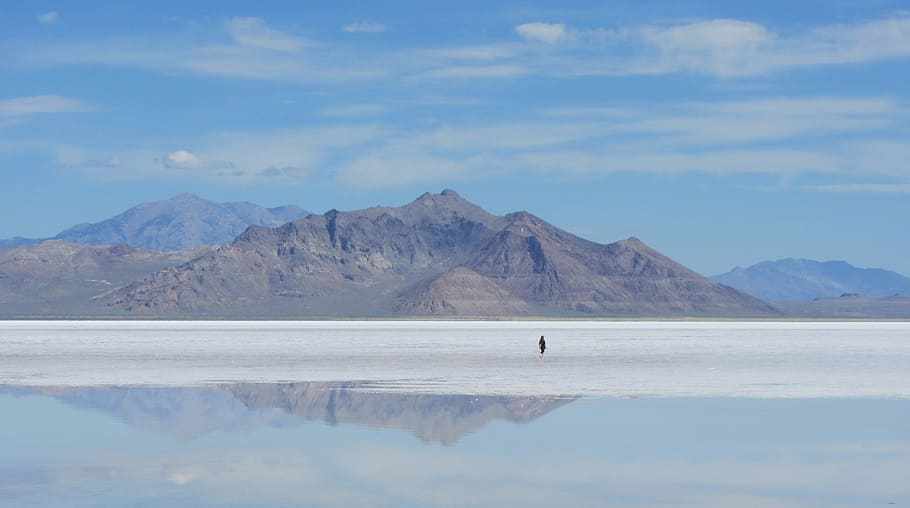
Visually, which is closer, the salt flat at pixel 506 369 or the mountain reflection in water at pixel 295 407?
the mountain reflection in water at pixel 295 407

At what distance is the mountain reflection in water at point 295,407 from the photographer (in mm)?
26375

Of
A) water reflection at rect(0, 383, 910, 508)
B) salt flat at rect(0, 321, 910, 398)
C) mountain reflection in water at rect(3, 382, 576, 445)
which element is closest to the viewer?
water reflection at rect(0, 383, 910, 508)

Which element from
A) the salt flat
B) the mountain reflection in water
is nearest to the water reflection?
the mountain reflection in water

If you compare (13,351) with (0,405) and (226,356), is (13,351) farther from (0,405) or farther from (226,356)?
(0,405)

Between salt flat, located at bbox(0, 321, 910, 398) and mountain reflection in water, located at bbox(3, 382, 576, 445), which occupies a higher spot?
salt flat, located at bbox(0, 321, 910, 398)

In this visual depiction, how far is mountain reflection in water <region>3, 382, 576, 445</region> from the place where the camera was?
26375 millimetres

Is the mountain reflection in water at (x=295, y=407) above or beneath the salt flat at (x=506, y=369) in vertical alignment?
beneath

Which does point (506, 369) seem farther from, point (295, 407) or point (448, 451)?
point (448, 451)

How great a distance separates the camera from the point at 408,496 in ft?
58.2

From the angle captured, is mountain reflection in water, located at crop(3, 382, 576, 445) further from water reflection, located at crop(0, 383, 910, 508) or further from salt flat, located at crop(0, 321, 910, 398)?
salt flat, located at crop(0, 321, 910, 398)

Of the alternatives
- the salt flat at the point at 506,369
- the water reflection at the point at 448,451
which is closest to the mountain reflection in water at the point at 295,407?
the water reflection at the point at 448,451

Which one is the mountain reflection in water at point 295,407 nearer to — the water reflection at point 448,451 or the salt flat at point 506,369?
the water reflection at point 448,451

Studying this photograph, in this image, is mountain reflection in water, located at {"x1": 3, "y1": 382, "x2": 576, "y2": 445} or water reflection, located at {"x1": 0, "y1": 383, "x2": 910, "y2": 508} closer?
water reflection, located at {"x1": 0, "y1": 383, "x2": 910, "y2": 508}

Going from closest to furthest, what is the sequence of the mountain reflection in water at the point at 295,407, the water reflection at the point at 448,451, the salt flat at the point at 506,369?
the water reflection at the point at 448,451, the mountain reflection in water at the point at 295,407, the salt flat at the point at 506,369
